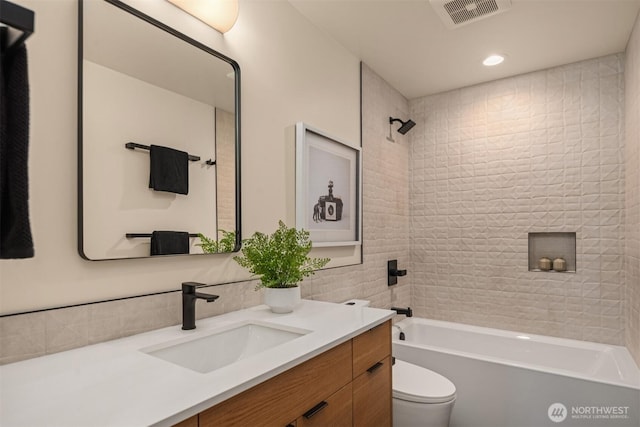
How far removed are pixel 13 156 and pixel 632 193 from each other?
2.92m

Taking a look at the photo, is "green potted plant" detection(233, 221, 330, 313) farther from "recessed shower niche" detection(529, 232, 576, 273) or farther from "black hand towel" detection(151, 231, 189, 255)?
"recessed shower niche" detection(529, 232, 576, 273)

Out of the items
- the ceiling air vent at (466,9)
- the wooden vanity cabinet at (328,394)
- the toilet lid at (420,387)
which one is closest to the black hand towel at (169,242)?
the wooden vanity cabinet at (328,394)

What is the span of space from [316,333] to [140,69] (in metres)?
1.11

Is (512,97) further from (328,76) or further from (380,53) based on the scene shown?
(328,76)

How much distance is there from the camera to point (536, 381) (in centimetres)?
211

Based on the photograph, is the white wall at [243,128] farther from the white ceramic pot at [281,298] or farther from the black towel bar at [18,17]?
the black towel bar at [18,17]

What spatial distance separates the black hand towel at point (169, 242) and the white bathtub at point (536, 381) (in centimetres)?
170

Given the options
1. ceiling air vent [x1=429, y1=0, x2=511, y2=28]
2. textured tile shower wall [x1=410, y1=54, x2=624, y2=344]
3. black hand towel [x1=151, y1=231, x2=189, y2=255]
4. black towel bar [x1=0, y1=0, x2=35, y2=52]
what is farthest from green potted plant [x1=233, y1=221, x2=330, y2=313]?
textured tile shower wall [x1=410, y1=54, x2=624, y2=344]

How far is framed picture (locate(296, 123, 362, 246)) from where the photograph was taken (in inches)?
80.9

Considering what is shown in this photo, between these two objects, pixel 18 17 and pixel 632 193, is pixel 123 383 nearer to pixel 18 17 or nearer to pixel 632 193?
pixel 18 17

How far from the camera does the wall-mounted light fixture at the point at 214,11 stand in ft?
4.88

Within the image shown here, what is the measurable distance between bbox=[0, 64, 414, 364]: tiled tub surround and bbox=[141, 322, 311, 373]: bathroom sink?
0.55 ft

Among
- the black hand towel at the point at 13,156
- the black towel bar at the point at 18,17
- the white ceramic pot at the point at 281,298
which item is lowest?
the white ceramic pot at the point at 281,298

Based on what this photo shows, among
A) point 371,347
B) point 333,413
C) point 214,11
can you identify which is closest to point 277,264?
point 371,347
